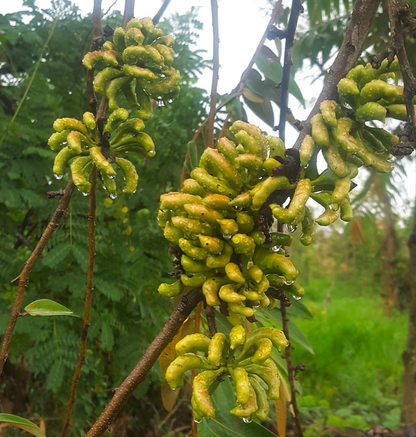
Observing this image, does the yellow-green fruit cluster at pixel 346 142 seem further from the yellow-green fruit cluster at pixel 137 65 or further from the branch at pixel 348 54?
the yellow-green fruit cluster at pixel 137 65

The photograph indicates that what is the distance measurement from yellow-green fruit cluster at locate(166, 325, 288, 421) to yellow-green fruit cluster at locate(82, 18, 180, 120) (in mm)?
304

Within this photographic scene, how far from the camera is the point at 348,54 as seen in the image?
0.47 m

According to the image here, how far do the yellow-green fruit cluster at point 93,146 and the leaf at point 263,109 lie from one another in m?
0.54

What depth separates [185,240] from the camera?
18.0 inches

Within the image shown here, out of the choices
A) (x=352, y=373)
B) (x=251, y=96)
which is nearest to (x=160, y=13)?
(x=251, y=96)

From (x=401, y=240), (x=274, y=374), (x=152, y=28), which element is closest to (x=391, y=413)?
(x=401, y=240)

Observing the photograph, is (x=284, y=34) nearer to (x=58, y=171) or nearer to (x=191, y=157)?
(x=191, y=157)

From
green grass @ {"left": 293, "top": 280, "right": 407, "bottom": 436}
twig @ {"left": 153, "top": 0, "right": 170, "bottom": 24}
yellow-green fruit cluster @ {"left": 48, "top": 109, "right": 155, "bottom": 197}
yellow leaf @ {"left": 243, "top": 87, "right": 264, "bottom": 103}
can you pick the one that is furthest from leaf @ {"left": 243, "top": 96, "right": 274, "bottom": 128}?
green grass @ {"left": 293, "top": 280, "right": 407, "bottom": 436}

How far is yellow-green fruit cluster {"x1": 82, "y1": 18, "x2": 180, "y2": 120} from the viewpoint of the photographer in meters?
0.53

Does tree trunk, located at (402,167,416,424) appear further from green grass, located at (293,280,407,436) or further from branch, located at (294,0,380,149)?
branch, located at (294,0,380,149)

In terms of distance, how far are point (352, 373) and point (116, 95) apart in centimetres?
306

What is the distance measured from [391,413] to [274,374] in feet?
9.32

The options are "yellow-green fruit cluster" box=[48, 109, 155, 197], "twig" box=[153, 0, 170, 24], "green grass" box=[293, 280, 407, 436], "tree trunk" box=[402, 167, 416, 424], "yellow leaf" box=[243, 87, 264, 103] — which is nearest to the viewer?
"yellow-green fruit cluster" box=[48, 109, 155, 197]

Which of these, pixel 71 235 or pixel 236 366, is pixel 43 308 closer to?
pixel 236 366
